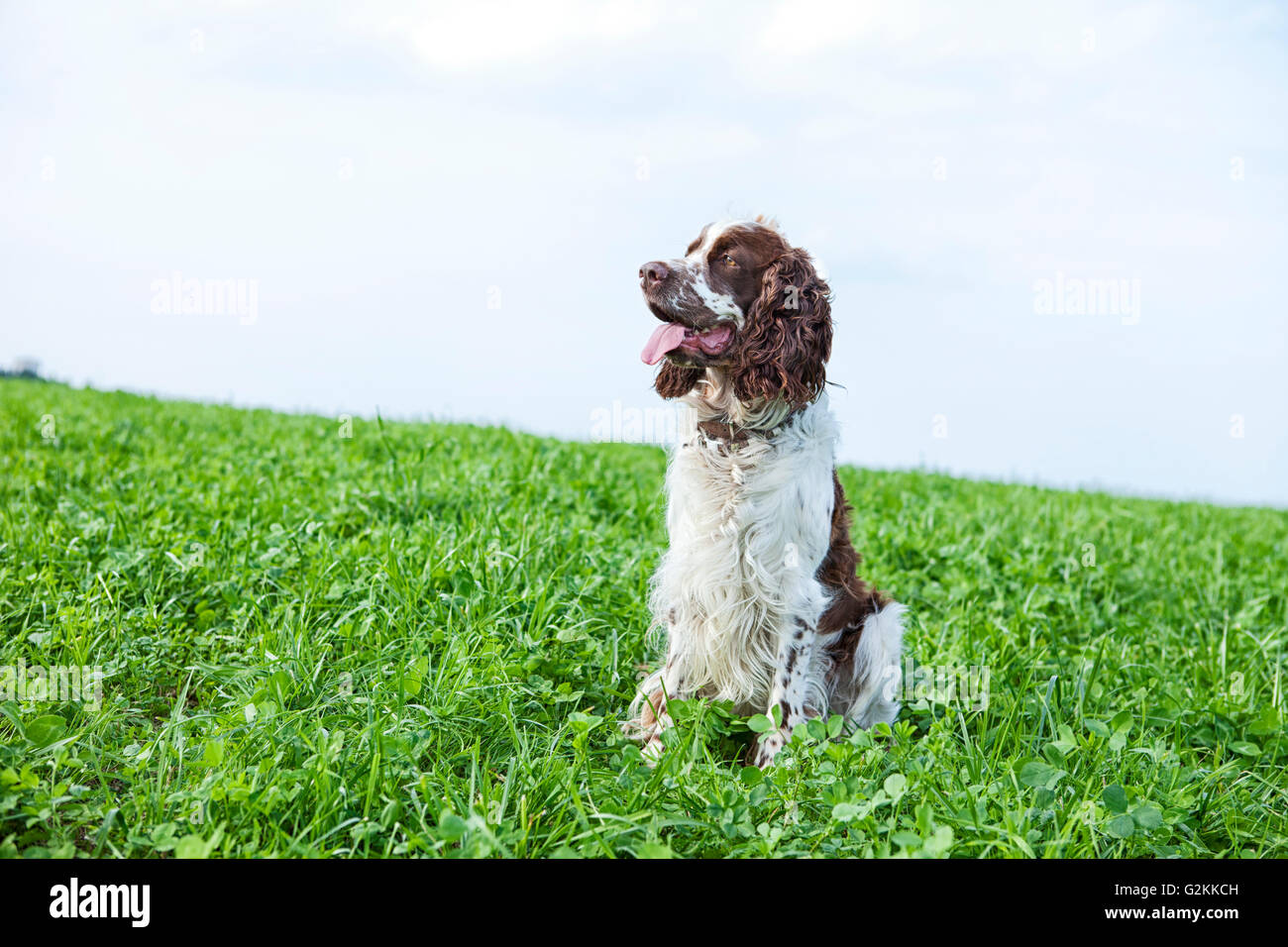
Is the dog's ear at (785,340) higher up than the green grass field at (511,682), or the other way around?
the dog's ear at (785,340)

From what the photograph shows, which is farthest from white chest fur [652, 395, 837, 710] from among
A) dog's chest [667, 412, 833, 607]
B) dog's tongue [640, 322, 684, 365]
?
dog's tongue [640, 322, 684, 365]

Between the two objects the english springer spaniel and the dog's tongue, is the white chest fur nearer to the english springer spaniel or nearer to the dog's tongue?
the english springer spaniel

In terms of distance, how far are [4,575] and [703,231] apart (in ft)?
13.3

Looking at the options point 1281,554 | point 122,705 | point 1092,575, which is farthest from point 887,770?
point 1281,554

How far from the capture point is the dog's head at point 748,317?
376 centimetres

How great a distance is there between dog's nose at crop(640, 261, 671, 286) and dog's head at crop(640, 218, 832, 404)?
48 millimetres

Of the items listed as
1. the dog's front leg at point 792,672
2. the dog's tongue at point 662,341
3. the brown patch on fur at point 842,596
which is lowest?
the dog's front leg at point 792,672

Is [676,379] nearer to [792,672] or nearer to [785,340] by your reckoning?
[785,340]

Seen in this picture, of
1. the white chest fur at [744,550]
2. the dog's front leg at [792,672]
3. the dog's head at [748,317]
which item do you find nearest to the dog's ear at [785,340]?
the dog's head at [748,317]

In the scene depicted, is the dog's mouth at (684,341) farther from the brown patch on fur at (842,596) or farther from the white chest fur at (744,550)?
the brown patch on fur at (842,596)

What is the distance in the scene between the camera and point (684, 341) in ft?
12.4

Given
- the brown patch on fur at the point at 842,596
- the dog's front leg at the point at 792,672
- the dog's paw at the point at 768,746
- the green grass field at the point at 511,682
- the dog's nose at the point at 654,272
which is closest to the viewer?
the green grass field at the point at 511,682
